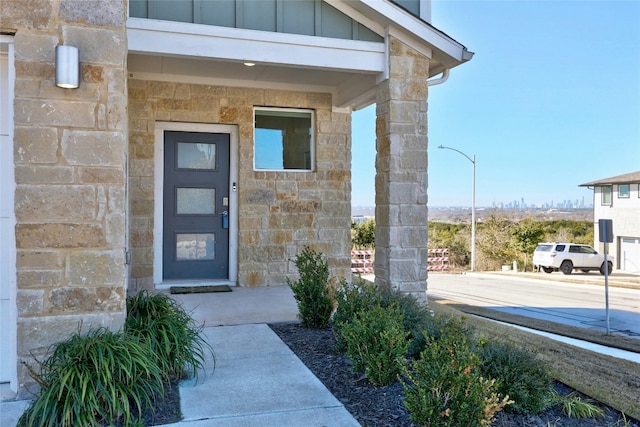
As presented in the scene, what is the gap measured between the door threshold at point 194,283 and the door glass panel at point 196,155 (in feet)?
5.70

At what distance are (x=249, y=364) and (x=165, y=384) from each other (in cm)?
79

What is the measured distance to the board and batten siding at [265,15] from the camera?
5211 mm

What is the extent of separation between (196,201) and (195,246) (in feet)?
2.28

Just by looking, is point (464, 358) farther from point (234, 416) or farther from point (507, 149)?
point (507, 149)

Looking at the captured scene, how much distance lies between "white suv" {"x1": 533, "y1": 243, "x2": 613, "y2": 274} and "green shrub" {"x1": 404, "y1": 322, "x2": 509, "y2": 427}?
80.7 ft

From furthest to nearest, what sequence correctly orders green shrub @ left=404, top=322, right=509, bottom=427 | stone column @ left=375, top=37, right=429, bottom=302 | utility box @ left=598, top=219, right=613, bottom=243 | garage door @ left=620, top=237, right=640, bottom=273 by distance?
garage door @ left=620, top=237, right=640, bottom=273 < utility box @ left=598, top=219, right=613, bottom=243 < stone column @ left=375, top=37, right=429, bottom=302 < green shrub @ left=404, top=322, right=509, bottom=427

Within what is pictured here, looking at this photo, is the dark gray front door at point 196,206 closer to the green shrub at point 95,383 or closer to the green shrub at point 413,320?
the green shrub at point 413,320

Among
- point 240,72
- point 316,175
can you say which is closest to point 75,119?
point 240,72

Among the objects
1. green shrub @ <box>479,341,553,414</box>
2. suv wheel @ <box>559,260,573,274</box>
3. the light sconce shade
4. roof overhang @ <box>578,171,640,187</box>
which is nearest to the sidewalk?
Result: green shrub @ <box>479,341,553,414</box>

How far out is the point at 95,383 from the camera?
111 inches

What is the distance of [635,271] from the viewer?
1157 inches

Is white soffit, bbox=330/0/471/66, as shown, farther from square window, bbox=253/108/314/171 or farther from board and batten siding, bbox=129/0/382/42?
square window, bbox=253/108/314/171

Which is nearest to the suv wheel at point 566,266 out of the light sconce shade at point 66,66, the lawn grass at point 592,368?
the lawn grass at point 592,368

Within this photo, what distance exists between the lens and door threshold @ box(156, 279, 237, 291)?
7.19 metres
